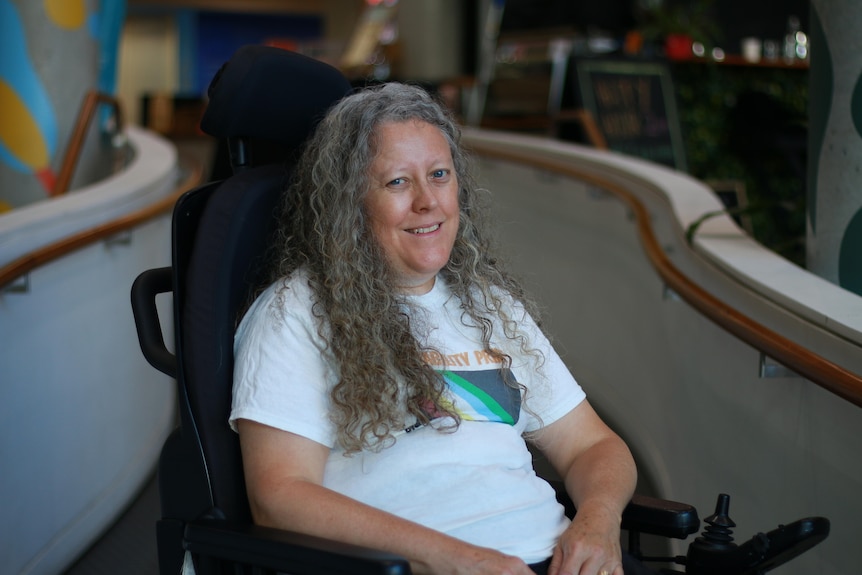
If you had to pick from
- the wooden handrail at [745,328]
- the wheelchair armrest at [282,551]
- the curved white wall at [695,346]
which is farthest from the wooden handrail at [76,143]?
the wheelchair armrest at [282,551]

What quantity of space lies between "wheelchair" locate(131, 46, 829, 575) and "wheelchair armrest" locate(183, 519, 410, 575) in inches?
1.2

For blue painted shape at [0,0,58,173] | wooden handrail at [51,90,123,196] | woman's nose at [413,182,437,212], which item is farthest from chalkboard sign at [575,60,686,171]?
woman's nose at [413,182,437,212]

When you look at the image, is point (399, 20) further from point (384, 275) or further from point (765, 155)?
point (384, 275)

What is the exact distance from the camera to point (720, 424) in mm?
2588

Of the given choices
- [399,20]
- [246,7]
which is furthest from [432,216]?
[246,7]

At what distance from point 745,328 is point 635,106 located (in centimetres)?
456

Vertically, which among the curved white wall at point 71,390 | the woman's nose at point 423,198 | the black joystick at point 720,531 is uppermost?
the woman's nose at point 423,198

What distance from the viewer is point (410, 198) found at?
167cm

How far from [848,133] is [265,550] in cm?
174

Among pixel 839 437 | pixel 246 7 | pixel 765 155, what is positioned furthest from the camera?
pixel 246 7

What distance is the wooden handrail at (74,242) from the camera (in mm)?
2262

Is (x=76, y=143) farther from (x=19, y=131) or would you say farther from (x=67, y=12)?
(x=67, y=12)

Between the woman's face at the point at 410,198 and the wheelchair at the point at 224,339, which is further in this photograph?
the woman's face at the point at 410,198

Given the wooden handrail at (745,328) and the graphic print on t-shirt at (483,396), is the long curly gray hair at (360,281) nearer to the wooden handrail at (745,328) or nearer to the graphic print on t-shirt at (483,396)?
the graphic print on t-shirt at (483,396)
